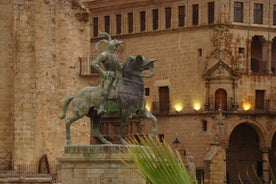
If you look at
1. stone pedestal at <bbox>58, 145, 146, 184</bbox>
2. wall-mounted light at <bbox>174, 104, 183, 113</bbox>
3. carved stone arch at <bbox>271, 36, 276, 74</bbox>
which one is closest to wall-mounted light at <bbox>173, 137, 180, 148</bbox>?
wall-mounted light at <bbox>174, 104, 183, 113</bbox>

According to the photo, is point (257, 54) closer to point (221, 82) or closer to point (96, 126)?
point (221, 82)

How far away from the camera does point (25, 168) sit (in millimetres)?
41625

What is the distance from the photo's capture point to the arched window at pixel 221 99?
69438 millimetres

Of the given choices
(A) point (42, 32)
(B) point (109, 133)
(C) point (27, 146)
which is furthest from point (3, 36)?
(B) point (109, 133)

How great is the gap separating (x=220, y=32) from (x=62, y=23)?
26995 millimetres

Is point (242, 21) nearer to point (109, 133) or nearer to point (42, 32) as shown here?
point (109, 133)

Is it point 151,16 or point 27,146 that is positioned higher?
point 151,16

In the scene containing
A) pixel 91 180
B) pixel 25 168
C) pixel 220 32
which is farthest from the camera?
pixel 220 32

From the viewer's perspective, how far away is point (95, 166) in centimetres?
2541

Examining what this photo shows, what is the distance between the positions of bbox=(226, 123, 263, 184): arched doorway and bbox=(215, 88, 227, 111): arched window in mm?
3126

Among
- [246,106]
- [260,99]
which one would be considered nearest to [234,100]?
[246,106]

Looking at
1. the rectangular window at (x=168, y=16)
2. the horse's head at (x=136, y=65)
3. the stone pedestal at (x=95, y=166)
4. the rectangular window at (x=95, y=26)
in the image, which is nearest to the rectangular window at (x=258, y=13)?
the rectangular window at (x=168, y=16)

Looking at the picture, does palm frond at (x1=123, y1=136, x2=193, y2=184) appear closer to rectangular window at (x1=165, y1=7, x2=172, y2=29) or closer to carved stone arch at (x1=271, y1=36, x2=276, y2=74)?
rectangular window at (x1=165, y1=7, x2=172, y2=29)

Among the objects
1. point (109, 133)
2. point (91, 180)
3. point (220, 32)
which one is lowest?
point (91, 180)
